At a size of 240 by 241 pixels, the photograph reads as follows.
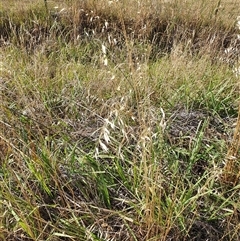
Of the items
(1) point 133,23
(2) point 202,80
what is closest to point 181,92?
(2) point 202,80

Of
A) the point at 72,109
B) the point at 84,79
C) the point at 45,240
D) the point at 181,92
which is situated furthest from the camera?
the point at 84,79

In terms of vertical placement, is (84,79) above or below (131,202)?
below

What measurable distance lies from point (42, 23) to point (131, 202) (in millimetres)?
3446

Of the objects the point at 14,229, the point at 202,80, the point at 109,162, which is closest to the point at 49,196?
the point at 14,229

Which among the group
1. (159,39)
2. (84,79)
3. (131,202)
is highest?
(131,202)

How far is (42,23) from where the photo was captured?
4.55 meters

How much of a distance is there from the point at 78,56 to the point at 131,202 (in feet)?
7.95

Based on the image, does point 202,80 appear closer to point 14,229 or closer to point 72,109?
point 72,109

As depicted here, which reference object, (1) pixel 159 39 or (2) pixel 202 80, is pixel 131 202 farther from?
(1) pixel 159 39

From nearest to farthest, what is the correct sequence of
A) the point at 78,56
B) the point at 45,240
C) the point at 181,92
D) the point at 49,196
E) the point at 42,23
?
1. the point at 45,240
2. the point at 49,196
3. the point at 181,92
4. the point at 78,56
5. the point at 42,23

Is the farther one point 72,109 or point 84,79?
point 84,79

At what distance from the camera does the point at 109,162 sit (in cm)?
204

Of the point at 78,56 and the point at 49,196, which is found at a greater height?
the point at 49,196

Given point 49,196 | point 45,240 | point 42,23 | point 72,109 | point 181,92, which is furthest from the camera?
point 42,23
